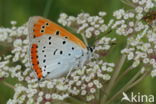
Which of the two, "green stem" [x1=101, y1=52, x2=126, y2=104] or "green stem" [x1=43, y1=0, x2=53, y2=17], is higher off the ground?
"green stem" [x1=43, y1=0, x2=53, y2=17]

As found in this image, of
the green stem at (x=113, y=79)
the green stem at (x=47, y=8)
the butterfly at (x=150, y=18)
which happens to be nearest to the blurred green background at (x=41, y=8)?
the green stem at (x=47, y=8)

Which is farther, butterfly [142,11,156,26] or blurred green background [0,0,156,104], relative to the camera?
blurred green background [0,0,156,104]

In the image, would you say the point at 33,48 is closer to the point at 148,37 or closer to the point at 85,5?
the point at 148,37

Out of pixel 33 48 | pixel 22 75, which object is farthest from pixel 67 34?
pixel 22 75

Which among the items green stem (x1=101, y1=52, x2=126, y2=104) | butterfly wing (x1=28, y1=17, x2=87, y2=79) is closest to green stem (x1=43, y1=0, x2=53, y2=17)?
butterfly wing (x1=28, y1=17, x2=87, y2=79)

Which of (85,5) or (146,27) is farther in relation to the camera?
(85,5)

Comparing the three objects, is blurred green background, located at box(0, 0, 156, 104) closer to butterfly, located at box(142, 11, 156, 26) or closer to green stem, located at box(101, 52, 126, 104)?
butterfly, located at box(142, 11, 156, 26)

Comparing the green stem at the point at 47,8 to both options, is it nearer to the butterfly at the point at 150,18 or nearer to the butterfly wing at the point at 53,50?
the butterfly wing at the point at 53,50

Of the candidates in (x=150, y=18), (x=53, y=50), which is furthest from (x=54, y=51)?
(x=150, y=18)
